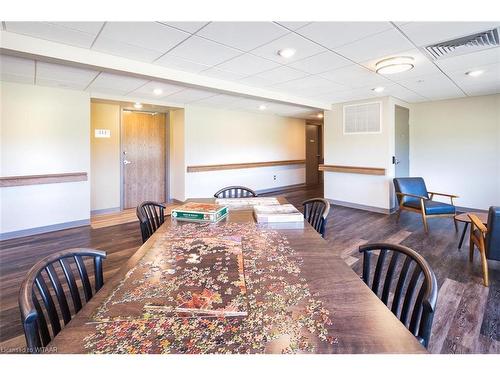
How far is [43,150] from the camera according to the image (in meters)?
4.08

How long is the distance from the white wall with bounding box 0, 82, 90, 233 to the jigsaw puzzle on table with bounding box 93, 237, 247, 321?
3817 millimetres

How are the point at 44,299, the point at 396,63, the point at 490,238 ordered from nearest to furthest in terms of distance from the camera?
1. the point at 44,299
2. the point at 490,238
3. the point at 396,63

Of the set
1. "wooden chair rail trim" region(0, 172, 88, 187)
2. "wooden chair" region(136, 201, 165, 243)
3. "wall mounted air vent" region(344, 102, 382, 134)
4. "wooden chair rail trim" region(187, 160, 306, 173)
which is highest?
"wall mounted air vent" region(344, 102, 382, 134)

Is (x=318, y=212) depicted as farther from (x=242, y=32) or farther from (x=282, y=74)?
(x=282, y=74)

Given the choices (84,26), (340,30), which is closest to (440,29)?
(340,30)

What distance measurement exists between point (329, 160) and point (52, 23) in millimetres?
5561

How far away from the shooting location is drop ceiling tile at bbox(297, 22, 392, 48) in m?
2.28

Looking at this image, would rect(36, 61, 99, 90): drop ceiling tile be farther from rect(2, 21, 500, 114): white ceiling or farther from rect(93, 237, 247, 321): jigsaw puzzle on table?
rect(93, 237, 247, 321): jigsaw puzzle on table

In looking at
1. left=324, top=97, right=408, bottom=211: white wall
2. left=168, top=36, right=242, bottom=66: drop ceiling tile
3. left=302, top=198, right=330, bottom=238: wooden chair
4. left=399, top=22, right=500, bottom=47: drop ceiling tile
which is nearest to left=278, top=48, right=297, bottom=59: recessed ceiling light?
left=168, top=36, right=242, bottom=66: drop ceiling tile

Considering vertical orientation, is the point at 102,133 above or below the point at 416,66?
below

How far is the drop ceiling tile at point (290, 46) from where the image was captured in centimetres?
258

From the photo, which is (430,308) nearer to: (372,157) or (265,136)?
(372,157)

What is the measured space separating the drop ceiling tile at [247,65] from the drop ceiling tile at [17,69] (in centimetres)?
217

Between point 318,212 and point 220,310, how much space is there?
1677mm
